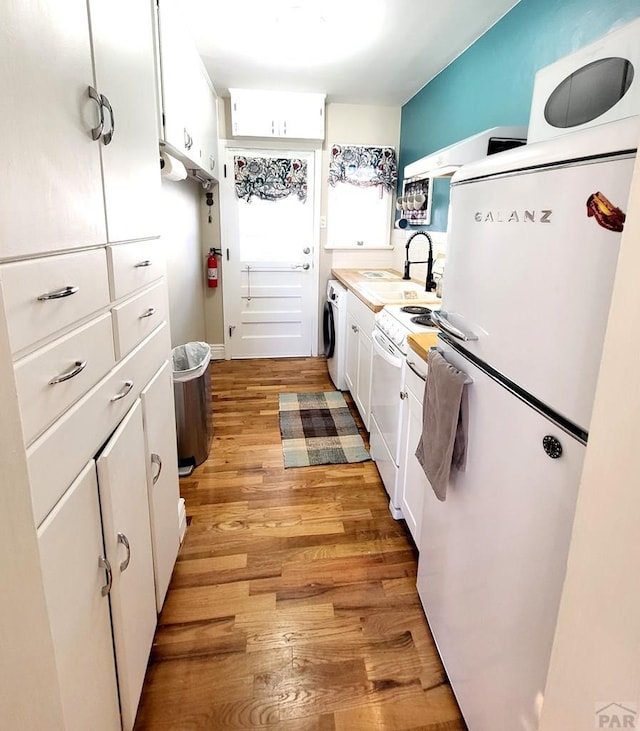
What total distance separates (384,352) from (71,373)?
1.56m

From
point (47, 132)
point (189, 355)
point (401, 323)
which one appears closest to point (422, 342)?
point (401, 323)

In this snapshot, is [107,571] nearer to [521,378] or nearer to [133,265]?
[133,265]

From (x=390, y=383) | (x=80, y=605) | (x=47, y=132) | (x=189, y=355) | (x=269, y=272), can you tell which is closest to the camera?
(x=47, y=132)

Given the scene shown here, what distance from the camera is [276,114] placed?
3818 millimetres

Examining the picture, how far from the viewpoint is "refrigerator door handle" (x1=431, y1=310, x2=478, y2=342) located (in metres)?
1.14

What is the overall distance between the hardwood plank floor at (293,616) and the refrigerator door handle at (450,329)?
1.05 metres

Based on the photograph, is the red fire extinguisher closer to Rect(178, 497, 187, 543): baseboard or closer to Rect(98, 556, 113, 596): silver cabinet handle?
Rect(178, 497, 187, 543): baseboard

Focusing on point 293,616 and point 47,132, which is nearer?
point 47,132

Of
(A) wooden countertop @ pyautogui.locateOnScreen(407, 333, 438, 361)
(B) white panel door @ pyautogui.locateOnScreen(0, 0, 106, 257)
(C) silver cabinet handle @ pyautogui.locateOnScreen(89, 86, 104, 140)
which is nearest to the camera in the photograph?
(B) white panel door @ pyautogui.locateOnScreen(0, 0, 106, 257)

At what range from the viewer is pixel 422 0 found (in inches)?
86.7

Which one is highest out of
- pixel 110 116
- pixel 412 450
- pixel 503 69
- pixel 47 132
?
pixel 503 69

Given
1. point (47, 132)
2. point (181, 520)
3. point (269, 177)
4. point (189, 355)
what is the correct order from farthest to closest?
point (269, 177)
point (189, 355)
point (181, 520)
point (47, 132)

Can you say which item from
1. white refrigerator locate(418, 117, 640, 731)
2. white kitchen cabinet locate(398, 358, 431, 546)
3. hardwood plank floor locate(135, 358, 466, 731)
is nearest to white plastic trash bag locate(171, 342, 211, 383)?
hardwood plank floor locate(135, 358, 466, 731)

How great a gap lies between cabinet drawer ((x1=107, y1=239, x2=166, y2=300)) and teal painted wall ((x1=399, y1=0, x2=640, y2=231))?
6.05 feet
